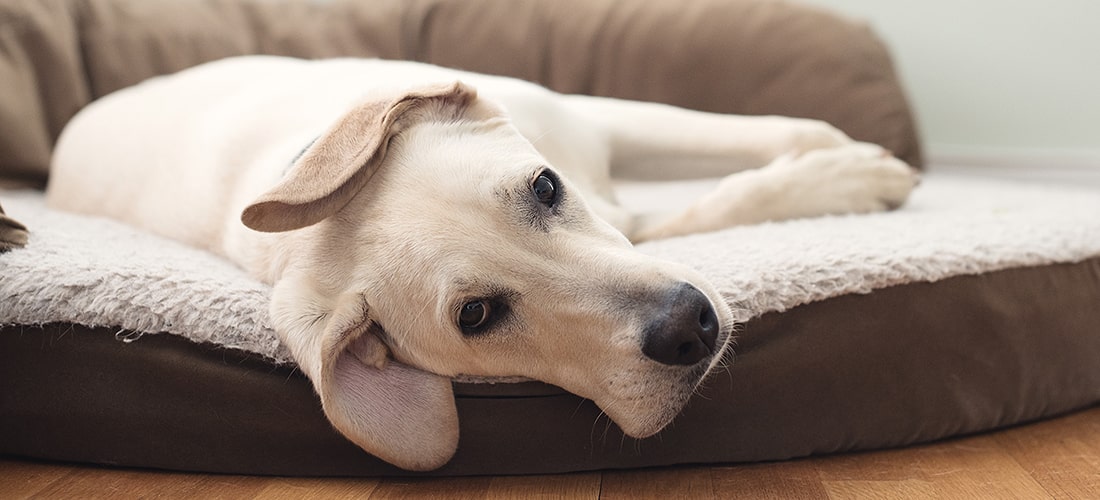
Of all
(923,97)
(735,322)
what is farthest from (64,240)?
(923,97)

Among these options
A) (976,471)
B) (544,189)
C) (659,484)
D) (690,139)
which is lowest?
(659,484)

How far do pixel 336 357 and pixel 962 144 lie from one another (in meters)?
Answer: 3.79

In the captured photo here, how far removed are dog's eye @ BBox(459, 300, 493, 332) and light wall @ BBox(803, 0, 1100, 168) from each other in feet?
10.8

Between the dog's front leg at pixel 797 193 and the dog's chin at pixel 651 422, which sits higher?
the dog's front leg at pixel 797 193

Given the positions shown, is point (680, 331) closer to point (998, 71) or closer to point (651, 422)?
point (651, 422)

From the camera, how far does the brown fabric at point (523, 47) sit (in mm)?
3785

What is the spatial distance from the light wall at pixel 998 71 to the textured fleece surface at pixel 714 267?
6.94 feet

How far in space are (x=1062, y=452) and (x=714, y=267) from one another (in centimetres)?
79

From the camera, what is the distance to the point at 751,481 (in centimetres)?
179

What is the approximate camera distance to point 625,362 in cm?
165

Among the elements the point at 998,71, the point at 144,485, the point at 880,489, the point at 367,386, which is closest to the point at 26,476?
the point at 144,485

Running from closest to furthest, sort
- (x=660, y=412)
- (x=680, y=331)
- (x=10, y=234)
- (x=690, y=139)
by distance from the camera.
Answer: (x=680, y=331)
(x=660, y=412)
(x=10, y=234)
(x=690, y=139)

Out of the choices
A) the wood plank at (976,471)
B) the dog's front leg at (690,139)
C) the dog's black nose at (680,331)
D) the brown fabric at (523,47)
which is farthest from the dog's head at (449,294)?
the brown fabric at (523,47)

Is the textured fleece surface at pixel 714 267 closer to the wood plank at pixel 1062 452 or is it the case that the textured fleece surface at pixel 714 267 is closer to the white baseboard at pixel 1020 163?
the wood plank at pixel 1062 452
